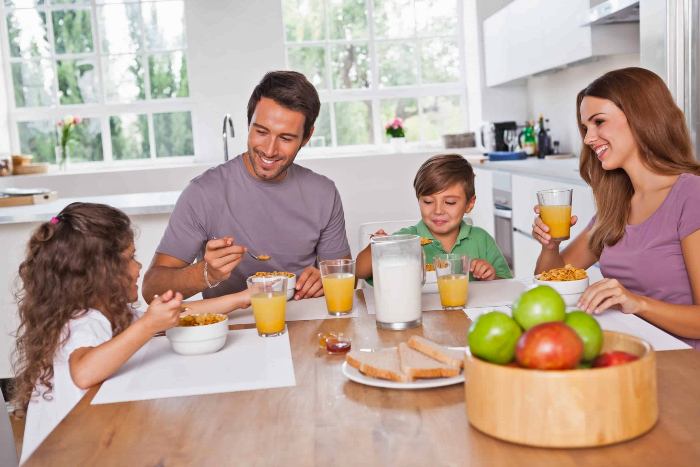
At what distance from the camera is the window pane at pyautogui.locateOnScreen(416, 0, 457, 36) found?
6230 millimetres

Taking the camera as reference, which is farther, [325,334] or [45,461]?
[325,334]

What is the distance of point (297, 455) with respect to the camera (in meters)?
0.85

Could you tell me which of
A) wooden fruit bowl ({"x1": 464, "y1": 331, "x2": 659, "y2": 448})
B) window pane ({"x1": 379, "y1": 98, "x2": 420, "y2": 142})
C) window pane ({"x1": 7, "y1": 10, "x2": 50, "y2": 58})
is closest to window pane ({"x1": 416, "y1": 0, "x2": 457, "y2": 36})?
window pane ({"x1": 379, "y1": 98, "x2": 420, "y2": 142})

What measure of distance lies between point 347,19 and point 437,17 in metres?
0.81

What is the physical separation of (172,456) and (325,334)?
0.54 m

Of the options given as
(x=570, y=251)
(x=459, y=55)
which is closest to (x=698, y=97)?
(x=570, y=251)

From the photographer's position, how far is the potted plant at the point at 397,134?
6.16 metres

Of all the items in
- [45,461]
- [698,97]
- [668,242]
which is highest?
[698,97]

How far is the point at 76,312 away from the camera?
138 centimetres

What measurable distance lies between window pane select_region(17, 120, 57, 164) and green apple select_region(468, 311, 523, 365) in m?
5.95

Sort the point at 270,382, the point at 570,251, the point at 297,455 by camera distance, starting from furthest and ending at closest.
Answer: the point at 570,251, the point at 270,382, the point at 297,455

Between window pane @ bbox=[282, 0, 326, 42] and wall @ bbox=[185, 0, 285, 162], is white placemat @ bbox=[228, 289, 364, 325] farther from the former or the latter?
window pane @ bbox=[282, 0, 326, 42]

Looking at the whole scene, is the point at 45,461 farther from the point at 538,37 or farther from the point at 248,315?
the point at 538,37

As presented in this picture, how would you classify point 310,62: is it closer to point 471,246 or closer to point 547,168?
point 547,168
